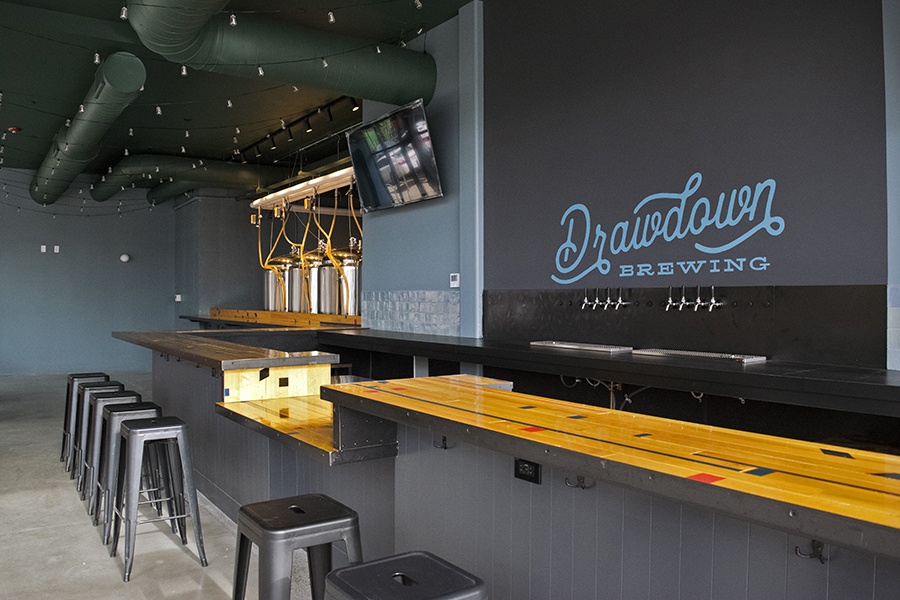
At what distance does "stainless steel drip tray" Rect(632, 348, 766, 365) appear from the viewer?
9.61 feet

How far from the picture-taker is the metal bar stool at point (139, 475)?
9.32 ft

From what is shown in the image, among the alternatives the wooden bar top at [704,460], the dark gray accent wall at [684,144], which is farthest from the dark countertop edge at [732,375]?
the wooden bar top at [704,460]

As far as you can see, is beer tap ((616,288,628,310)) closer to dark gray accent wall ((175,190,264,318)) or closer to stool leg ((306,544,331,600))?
stool leg ((306,544,331,600))

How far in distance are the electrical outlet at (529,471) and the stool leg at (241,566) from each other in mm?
803

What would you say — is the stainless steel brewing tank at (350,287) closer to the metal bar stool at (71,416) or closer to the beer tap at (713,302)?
the metal bar stool at (71,416)

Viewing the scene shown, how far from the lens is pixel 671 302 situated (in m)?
3.55

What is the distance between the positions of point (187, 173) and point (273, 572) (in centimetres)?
784

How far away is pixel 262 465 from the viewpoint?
121 inches

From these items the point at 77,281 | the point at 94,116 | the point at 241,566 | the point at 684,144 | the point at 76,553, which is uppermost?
the point at 94,116

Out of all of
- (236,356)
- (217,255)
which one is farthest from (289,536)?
(217,255)

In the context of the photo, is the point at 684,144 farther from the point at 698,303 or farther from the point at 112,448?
the point at 112,448

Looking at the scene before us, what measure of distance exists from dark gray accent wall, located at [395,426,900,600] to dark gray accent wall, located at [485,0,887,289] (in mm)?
1869

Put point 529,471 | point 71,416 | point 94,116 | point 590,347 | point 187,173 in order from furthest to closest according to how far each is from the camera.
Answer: point 187,173, point 94,116, point 71,416, point 590,347, point 529,471

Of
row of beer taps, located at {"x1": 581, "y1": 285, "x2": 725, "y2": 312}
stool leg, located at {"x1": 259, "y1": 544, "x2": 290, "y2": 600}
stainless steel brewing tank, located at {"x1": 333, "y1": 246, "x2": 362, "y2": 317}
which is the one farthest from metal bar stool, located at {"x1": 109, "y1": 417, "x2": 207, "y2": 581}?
stainless steel brewing tank, located at {"x1": 333, "y1": 246, "x2": 362, "y2": 317}
